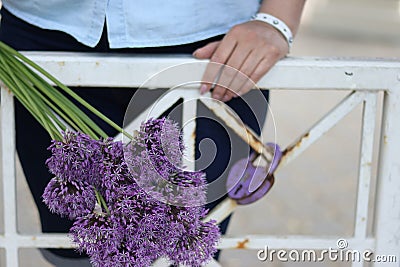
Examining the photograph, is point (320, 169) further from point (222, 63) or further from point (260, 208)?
point (222, 63)

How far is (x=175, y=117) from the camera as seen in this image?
3.34 ft

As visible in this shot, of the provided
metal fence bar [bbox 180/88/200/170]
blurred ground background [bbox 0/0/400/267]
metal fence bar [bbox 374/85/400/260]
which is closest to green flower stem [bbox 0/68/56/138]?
metal fence bar [bbox 180/88/200/170]

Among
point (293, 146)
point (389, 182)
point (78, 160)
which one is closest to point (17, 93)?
point (78, 160)

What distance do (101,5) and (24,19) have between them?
0.15 m

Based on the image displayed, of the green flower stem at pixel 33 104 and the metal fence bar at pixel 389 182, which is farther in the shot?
the metal fence bar at pixel 389 182

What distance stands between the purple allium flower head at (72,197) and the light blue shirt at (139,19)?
376 millimetres

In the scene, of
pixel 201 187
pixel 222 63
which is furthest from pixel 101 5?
pixel 201 187

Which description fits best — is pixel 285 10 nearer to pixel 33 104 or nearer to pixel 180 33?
pixel 180 33

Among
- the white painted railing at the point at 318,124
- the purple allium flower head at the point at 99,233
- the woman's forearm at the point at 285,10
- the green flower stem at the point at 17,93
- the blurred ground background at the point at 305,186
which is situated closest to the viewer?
the purple allium flower head at the point at 99,233

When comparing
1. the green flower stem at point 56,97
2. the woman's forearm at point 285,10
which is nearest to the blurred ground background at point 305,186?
the woman's forearm at point 285,10

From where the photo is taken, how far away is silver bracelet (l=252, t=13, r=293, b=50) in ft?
3.56

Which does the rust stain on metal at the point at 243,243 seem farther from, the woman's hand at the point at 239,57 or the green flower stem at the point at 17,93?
the green flower stem at the point at 17,93

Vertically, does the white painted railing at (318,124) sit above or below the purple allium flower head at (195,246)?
above

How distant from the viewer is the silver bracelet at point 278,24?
1.08 metres
